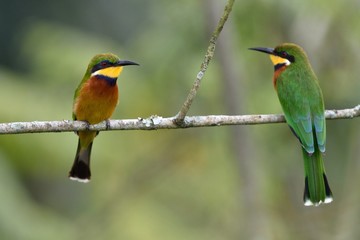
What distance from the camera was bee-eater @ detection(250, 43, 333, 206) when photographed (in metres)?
4.32

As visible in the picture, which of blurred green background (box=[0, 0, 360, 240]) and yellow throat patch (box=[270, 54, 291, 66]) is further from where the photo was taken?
blurred green background (box=[0, 0, 360, 240])

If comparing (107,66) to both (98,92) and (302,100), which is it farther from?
(302,100)

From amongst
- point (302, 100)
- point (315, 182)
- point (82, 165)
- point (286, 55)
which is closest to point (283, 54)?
point (286, 55)

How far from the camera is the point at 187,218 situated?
9.38 m

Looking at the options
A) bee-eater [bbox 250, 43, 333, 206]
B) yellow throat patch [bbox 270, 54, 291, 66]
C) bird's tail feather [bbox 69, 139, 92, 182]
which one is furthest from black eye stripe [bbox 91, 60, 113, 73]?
yellow throat patch [bbox 270, 54, 291, 66]

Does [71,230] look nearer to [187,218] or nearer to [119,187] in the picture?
[119,187]

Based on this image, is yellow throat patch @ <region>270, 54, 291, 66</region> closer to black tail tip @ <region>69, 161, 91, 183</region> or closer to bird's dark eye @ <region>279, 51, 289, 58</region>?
bird's dark eye @ <region>279, 51, 289, 58</region>

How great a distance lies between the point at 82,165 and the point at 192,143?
343 cm

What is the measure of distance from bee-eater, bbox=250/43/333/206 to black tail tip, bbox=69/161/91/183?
4.06ft

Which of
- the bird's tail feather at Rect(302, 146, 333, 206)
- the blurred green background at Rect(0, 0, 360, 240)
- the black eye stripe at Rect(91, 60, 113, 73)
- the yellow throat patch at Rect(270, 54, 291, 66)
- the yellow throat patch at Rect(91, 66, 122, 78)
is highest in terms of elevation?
the blurred green background at Rect(0, 0, 360, 240)

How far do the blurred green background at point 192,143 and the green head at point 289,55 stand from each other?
1523 mm

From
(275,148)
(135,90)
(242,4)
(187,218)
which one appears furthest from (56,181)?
(242,4)

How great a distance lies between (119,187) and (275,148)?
1.82 metres

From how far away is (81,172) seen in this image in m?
4.88
